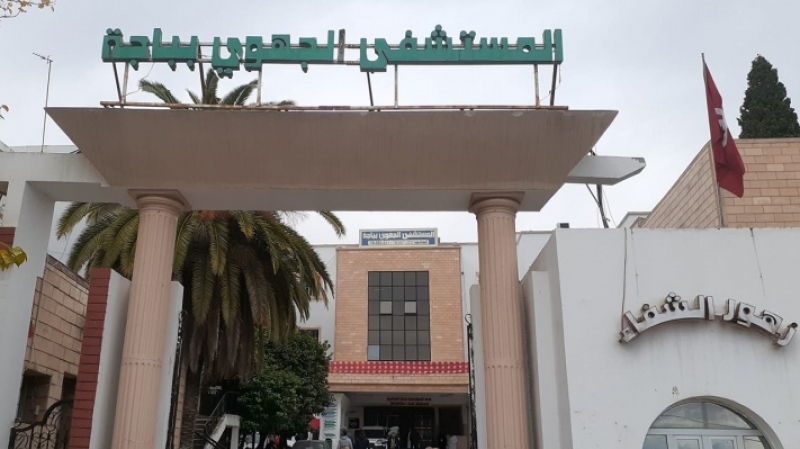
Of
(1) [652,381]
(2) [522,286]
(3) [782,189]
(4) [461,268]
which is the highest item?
(4) [461,268]

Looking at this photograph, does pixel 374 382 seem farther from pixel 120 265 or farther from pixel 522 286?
pixel 522 286

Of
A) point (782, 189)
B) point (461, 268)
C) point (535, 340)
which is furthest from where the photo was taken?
point (461, 268)

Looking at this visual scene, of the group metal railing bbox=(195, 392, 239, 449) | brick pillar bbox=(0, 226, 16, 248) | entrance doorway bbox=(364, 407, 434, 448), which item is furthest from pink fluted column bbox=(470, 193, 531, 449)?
entrance doorway bbox=(364, 407, 434, 448)

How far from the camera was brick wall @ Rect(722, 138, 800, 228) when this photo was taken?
1436 centimetres

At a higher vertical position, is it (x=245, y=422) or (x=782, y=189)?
(x=782, y=189)

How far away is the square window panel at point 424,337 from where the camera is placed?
117 ft

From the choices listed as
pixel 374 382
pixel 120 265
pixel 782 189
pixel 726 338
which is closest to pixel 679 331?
pixel 726 338

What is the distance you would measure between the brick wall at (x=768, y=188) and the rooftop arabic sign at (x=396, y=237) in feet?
75.9

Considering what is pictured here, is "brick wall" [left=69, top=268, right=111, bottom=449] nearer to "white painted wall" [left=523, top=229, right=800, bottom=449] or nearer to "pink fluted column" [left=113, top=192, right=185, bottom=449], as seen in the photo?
"pink fluted column" [left=113, top=192, right=185, bottom=449]

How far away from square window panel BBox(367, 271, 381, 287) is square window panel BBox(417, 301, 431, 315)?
2.20 meters

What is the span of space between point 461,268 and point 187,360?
1962 cm

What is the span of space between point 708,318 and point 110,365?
8236mm

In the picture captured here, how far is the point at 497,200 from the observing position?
11.0 metres

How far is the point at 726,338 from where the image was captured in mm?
9719
